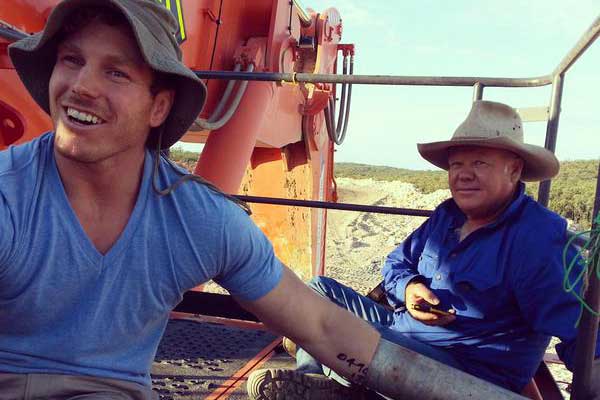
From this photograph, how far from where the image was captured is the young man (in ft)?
4.25

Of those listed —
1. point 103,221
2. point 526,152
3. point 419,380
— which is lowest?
point 419,380

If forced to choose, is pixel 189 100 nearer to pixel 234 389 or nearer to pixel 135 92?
pixel 135 92

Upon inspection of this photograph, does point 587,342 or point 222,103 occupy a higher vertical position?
point 222,103

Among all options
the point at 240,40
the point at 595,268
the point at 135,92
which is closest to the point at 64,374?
the point at 135,92

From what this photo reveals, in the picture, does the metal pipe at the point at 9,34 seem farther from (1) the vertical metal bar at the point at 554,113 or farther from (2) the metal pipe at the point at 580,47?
(1) the vertical metal bar at the point at 554,113

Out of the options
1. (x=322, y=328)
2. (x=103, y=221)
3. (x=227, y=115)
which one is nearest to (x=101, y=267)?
(x=103, y=221)

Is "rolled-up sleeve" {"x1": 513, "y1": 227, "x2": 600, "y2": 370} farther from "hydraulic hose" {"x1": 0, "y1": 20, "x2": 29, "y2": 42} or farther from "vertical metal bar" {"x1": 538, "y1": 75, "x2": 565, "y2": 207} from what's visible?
"hydraulic hose" {"x1": 0, "y1": 20, "x2": 29, "y2": 42}

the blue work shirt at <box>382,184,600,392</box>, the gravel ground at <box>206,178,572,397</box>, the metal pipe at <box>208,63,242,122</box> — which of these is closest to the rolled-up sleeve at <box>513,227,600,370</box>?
the blue work shirt at <box>382,184,600,392</box>

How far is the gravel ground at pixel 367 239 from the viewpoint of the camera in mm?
8766

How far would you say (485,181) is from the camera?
2.19 m

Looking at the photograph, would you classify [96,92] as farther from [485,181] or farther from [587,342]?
→ [485,181]

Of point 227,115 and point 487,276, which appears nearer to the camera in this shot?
point 487,276

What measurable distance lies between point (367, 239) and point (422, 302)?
35.9ft

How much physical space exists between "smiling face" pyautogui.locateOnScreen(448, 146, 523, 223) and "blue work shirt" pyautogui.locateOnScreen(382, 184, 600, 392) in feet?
0.24
